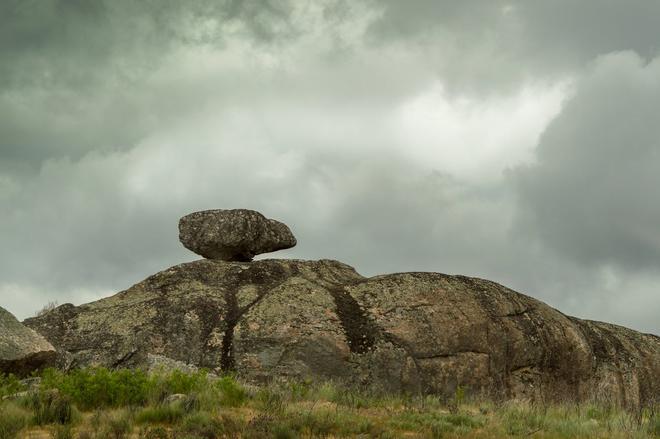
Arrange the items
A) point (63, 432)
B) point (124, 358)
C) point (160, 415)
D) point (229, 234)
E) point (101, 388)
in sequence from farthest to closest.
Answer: point (229, 234)
point (124, 358)
point (101, 388)
point (160, 415)
point (63, 432)

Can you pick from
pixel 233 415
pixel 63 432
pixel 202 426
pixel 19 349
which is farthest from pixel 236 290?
pixel 63 432

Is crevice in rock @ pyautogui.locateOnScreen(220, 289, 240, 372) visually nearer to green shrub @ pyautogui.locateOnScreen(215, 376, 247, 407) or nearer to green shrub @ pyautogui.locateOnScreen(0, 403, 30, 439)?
green shrub @ pyautogui.locateOnScreen(215, 376, 247, 407)

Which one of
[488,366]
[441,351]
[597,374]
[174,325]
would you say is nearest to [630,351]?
[597,374]

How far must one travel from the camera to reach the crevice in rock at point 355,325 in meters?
20.0

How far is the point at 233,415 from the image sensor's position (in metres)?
13.7

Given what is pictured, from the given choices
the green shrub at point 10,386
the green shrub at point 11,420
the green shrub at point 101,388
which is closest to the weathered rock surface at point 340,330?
the green shrub at point 10,386

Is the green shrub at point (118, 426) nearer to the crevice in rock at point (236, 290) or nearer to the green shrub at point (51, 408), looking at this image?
the green shrub at point (51, 408)

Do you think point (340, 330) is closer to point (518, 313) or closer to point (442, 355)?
point (442, 355)

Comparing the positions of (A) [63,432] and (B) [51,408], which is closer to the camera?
(A) [63,432]

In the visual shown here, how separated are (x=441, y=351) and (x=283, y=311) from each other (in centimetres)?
446

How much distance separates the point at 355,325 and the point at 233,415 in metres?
7.23

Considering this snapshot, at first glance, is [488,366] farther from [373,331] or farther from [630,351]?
[630,351]

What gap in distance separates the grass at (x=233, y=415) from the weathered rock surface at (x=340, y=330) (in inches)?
97.0

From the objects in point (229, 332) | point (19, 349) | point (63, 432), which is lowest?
point (63, 432)
